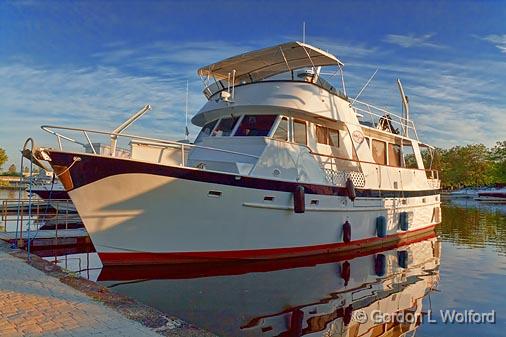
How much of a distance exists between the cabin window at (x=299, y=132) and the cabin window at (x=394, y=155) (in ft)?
17.2

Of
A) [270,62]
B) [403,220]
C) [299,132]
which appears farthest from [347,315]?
[403,220]

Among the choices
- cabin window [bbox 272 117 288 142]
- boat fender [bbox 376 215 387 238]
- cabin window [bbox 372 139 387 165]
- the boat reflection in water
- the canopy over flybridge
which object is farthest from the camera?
cabin window [bbox 372 139 387 165]

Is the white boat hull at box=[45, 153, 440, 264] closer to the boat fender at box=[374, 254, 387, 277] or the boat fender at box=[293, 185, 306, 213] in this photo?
the boat fender at box=[293, 185, 306, 213]

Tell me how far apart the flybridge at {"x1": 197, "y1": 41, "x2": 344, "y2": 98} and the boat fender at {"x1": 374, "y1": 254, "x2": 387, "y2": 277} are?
5382 mm

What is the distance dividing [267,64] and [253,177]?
15.9 ft

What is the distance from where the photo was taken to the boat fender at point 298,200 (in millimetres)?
10258

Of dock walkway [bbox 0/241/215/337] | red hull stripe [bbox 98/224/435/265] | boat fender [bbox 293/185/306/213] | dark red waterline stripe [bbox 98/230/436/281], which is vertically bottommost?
dark red waterline stripe [bbox 98/230/436/281]

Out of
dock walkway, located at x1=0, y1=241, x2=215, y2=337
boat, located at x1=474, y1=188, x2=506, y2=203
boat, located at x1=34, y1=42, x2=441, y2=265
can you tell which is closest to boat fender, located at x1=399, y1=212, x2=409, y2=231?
→ boat, located at x1=34, y1=42, x2=441, y2=265

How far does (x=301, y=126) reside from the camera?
468 inches

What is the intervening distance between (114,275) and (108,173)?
7.22 feet

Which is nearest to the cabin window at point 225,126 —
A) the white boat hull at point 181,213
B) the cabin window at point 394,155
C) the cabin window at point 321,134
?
the cabin window at point 321,134

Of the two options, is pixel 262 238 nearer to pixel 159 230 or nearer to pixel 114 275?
pixel 159 230

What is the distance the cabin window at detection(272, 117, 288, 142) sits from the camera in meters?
11.3

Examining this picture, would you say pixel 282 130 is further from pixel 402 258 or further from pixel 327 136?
pixel 402 258
